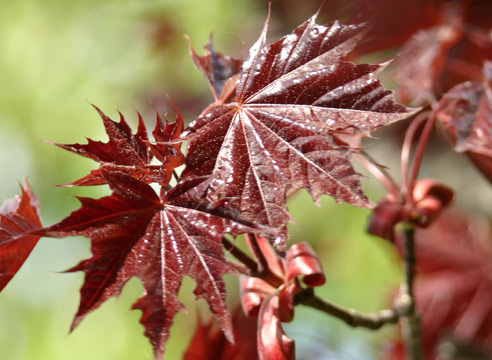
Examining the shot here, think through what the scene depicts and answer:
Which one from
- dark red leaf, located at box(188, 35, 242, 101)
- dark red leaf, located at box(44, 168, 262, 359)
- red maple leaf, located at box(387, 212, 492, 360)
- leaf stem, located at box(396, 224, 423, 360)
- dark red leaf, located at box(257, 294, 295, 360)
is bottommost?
red maple leaf, located at box(387, 212, 492, 360)

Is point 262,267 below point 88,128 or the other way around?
below

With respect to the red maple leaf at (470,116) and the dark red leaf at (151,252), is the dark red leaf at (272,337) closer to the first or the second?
the dark red leaf at (151,252)

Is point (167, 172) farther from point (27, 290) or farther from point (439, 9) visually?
point (27, 290)

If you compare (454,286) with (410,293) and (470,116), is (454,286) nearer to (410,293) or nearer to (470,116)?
(410,293)

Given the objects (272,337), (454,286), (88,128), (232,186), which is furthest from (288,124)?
(88,128)

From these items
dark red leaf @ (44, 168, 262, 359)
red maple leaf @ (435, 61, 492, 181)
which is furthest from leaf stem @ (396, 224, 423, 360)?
dark red leaf @ (44, 168, 262, 359)

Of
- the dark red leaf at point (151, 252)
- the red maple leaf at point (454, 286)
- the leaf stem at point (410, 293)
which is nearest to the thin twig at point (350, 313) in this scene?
the leaf stem at point (410, 293)

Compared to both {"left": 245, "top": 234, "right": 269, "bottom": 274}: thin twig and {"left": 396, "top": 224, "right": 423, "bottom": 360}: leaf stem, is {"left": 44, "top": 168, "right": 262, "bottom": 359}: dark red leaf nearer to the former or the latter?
{"left": 245, "top": 234, "right": 269, "bottom": 274}: thin twig
